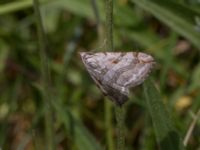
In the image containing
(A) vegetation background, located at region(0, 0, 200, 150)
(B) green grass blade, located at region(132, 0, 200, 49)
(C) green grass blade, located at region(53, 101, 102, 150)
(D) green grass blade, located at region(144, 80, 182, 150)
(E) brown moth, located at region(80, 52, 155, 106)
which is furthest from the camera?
(A) vegetation background, located at region(0, 0, 200, 150)

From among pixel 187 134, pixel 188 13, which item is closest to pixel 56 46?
pixel 188 13

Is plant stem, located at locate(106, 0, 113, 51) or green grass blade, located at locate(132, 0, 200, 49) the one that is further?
green grass blade, located at locate(132, 0, 200, 49)

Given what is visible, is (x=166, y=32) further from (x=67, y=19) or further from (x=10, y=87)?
(x=10, y=87)

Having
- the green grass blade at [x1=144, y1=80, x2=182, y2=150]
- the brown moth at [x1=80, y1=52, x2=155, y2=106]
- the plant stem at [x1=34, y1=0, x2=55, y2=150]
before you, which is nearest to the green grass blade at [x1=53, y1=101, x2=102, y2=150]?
the plant stem at [x1=34, y1=0, x2=55, y2=150]

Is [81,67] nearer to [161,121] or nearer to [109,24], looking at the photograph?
[161,121]

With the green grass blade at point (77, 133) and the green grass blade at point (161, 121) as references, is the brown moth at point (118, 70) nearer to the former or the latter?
the green grass blade at point (161, 121)

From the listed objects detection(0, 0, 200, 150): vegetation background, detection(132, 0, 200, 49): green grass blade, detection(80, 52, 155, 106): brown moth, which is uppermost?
detection(80, 52, 155, 106): brown moth

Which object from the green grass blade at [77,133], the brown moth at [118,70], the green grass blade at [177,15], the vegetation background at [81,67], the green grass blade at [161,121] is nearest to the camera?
the brown moth at [118,70]

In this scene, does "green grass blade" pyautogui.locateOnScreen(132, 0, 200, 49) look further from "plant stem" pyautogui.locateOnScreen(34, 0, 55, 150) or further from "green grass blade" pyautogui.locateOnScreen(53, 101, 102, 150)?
"plant stem" pyautogui.locateOnScreen(34, 0, 55, 150)

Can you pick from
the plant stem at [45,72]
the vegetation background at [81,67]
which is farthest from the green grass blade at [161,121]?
the vegetation background at [81,67]
